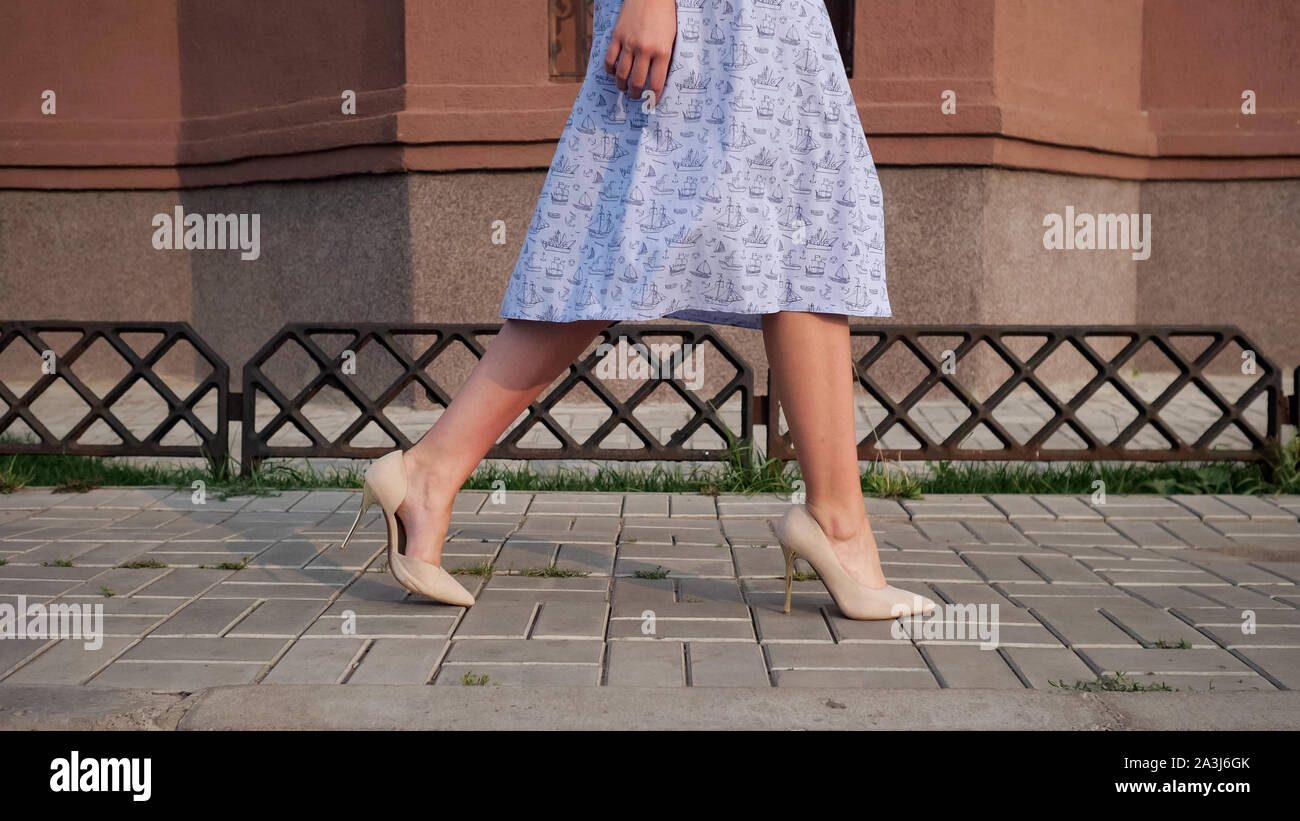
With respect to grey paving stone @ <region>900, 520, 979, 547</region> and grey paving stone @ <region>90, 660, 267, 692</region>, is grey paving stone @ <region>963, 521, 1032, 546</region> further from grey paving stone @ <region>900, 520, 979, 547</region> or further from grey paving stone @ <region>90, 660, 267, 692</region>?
grey paving stone @ <region>90, 660, 267, 692</region>

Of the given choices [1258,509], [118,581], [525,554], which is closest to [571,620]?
[525,554]

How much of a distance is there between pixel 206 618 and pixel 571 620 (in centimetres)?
89

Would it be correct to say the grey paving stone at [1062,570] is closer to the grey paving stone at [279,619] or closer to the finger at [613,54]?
the finger at [613,54]

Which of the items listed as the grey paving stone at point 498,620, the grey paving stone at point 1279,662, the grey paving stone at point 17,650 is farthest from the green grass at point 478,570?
the grey paving stone at point 1279,662

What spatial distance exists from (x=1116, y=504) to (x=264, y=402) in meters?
6.13

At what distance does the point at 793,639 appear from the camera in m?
3.00

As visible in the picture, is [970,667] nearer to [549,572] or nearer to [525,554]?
[549,572]

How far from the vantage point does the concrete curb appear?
7.70ft

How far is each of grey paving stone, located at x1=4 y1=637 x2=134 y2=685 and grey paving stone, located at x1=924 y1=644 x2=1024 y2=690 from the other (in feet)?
5.83

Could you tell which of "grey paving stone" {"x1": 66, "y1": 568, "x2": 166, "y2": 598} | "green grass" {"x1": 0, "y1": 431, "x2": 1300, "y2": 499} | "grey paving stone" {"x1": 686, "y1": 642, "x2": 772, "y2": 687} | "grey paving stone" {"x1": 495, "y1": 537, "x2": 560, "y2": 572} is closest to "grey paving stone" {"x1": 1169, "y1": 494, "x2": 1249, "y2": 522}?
"green grass" {"x1": 0, "y1": 431, "x2": 1300, "y2": 499}

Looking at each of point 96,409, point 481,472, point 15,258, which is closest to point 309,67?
point 15,258

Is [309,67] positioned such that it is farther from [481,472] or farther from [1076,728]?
[1076,728]

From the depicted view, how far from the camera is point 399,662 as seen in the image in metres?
2.76

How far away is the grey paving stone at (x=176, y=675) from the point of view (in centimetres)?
260
